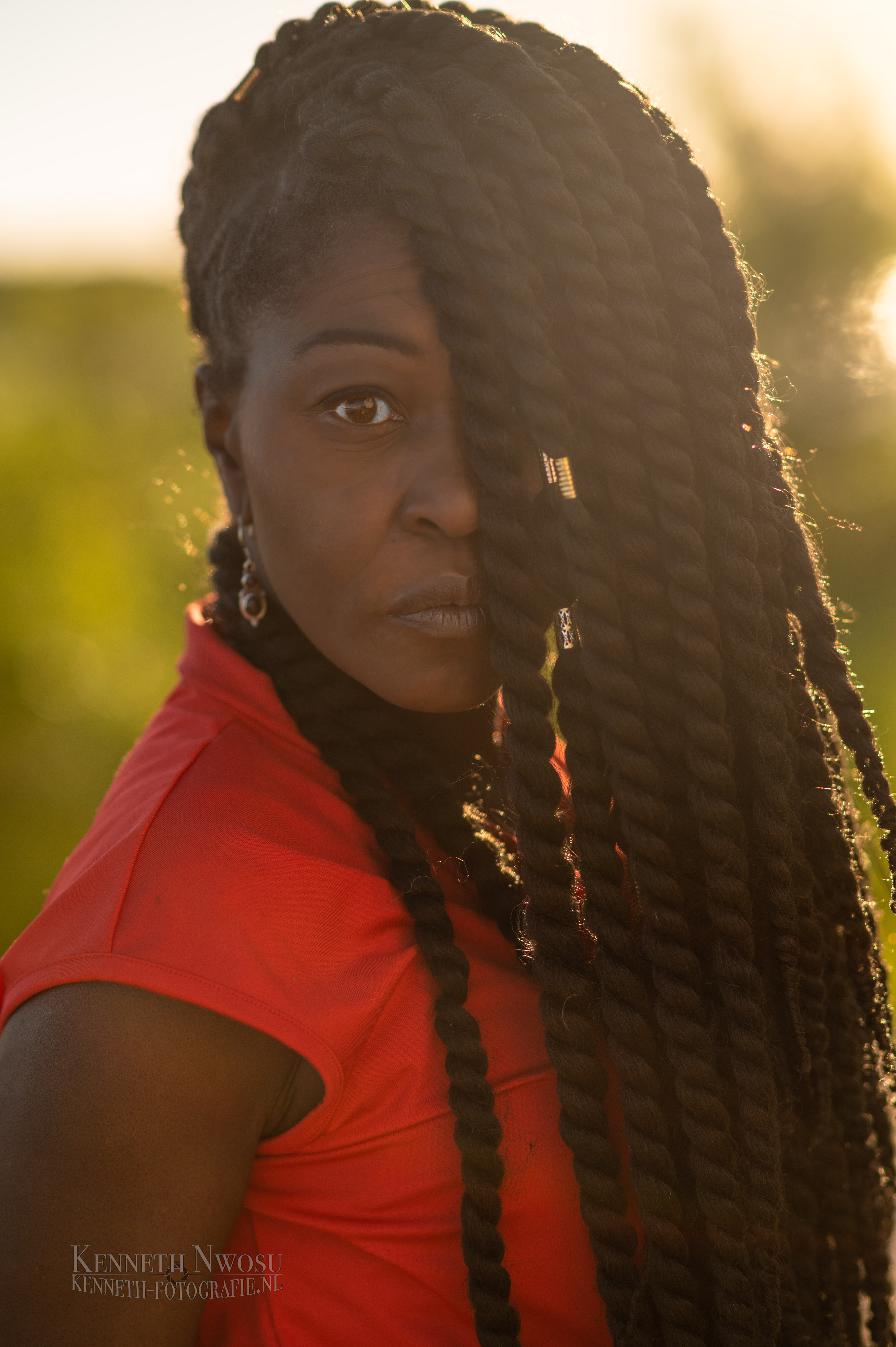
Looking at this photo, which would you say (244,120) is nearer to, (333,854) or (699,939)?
(333,854)

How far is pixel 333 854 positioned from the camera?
1.41 meters

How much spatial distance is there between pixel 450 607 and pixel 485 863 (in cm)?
43

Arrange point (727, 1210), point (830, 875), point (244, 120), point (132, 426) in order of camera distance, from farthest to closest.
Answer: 1. point (132, 426)
2. point (244, 120)
3. point (830, 875)
4. point (727, 1210)

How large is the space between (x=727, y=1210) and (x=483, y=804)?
2.54ft

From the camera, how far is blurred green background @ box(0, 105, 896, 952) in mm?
3598

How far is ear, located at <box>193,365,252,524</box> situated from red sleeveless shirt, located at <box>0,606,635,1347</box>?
52 cm

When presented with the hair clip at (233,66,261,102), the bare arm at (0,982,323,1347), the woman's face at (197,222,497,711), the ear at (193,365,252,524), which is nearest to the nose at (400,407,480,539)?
the woman's face at (197,222,497,711)

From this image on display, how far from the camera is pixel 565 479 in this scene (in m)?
1.34

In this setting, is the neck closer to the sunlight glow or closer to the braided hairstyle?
the braided hairstyle

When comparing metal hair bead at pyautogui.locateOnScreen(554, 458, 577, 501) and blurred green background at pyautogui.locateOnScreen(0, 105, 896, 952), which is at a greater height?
blurred green background at pyautogui.locateOnScreen(0, 105, 896, 952)

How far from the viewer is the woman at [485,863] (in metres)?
1.17

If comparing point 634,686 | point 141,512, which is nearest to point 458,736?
point 634,686

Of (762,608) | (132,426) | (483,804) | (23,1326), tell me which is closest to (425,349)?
(762,608)

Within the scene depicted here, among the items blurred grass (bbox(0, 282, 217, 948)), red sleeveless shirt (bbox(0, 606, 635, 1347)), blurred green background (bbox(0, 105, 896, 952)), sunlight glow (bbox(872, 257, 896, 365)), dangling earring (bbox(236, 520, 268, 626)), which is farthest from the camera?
blurred grass (bbox(0, 282, 217, 948))
